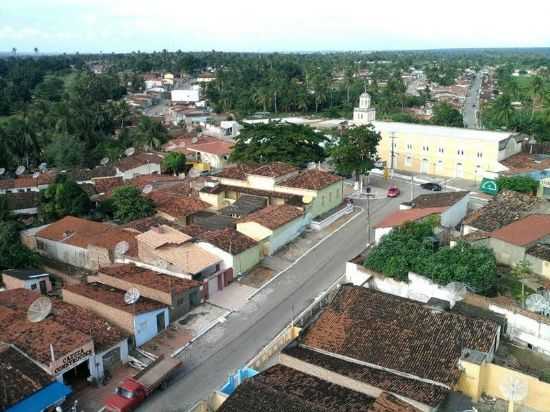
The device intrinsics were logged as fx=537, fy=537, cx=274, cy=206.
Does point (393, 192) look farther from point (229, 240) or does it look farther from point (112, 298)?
point (112, 298)

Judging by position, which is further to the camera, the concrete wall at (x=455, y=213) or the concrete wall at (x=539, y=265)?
the concrete wall at (x=455, y=213)

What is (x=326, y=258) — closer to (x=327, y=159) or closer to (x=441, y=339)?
(x=441, y=339)

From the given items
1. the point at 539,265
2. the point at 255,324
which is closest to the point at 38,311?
the point at 255,324

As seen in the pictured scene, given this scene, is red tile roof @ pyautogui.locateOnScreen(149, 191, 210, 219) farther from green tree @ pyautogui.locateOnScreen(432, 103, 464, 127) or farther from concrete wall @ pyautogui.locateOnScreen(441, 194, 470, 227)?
green tree @ pyautogui.locateOnScreen(432, 103, 464, 127)

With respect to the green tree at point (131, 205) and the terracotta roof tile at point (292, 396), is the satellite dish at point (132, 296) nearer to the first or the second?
the terracotta roof tile at point (292, 396)

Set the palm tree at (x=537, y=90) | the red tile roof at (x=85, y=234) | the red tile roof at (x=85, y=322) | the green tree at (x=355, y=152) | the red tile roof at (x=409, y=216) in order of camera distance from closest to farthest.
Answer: the red tile roof at (x=85, y=322)
the red tile roof at (x=409, y=216)
the red tile roof at (x=85, y=234)
the green tree at (x=355, y=152)
the palm tree at (x=537, y=90)

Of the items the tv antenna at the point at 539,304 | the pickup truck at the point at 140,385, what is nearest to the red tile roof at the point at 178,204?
the pickup truck at the point at 140,385
